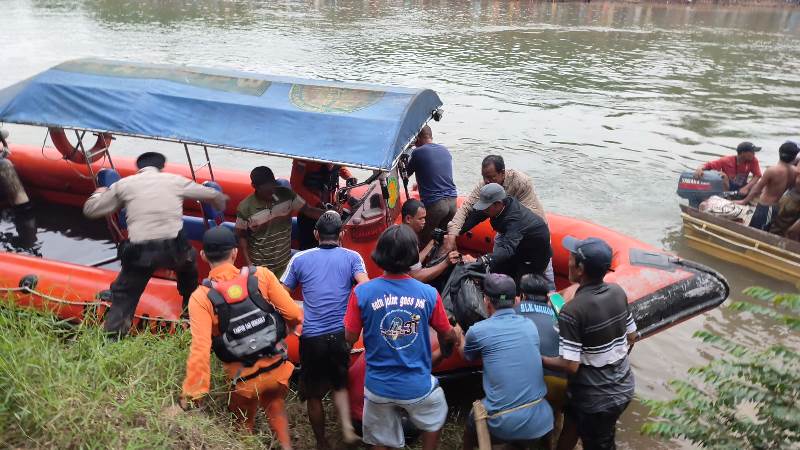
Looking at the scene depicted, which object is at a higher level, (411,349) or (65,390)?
(411,349)

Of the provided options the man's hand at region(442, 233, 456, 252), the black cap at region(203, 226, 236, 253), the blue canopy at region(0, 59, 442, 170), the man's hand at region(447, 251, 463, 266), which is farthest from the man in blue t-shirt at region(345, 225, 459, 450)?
the man's hand at region(442, 233, 456, 252)

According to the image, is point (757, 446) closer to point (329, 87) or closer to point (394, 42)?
point (329, 87)

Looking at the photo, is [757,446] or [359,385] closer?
[757,446]

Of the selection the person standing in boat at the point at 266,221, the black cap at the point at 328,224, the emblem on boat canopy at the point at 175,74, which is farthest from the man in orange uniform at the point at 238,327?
the emblem on boat canopy at the point at 175,74

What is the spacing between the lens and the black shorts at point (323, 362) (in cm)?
365

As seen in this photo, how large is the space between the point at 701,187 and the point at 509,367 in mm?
5283

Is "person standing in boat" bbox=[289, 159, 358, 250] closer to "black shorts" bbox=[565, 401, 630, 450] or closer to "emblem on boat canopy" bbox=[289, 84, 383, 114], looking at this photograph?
"emblem on boat canopy" bbox=[289, 84, 383, 114]

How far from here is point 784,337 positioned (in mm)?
6195

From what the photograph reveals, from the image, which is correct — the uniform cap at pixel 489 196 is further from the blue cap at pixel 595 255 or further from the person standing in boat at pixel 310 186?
the person standing in boat at pixel 310 186

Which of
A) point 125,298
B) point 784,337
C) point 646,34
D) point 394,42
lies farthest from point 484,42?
point 125,298

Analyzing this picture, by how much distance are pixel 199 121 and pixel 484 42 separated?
19946 mm

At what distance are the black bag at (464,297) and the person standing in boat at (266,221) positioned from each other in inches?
49.3

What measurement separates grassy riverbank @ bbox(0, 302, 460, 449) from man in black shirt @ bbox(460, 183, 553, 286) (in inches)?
63.5

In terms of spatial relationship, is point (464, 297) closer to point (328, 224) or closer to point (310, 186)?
point (328, 224)
